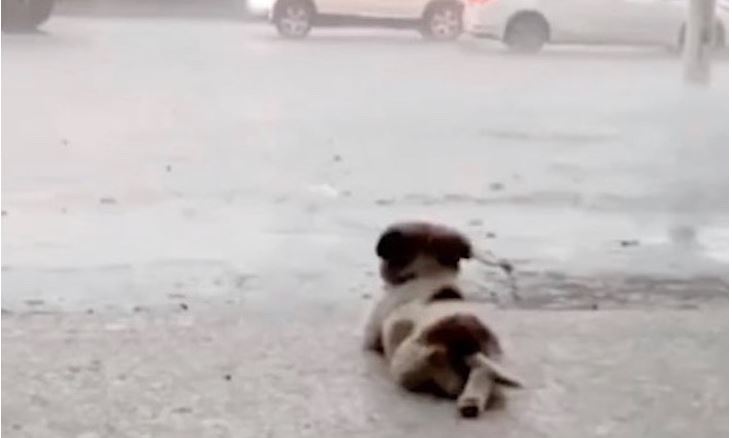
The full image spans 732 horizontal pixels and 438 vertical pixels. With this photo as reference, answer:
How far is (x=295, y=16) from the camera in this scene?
14.2 m

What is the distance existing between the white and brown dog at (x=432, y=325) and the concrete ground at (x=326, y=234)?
0.06 meters

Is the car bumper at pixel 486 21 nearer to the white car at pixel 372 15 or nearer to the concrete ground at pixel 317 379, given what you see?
the white car at pixel 372 15

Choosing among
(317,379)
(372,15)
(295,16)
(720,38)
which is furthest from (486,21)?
(317,379)

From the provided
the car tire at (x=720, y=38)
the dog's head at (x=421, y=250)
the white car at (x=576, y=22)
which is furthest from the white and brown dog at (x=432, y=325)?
the white car at (x=576, y=22)

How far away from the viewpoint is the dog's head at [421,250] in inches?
155

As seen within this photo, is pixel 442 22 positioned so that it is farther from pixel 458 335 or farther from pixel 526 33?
pixel 458 335

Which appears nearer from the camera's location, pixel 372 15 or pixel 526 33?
pixel 526 33

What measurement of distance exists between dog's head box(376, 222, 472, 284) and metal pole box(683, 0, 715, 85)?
760 centimetres

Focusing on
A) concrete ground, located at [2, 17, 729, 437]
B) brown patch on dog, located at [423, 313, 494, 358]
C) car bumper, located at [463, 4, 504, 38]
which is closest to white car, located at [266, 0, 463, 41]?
car bumper, located at [463, 4, 504, 38]

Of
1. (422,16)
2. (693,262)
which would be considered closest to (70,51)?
(422,16)

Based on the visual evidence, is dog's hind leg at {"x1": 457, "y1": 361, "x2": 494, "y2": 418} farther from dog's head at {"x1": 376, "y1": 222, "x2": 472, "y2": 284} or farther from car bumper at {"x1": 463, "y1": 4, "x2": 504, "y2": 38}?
car bumper at {"x1": 463, "y1": 4, "x2": 504, "y2": 38}

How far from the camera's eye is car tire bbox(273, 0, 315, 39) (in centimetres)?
1413

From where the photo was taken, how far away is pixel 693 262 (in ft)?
17.6

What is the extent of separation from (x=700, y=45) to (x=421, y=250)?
7.82 meters
